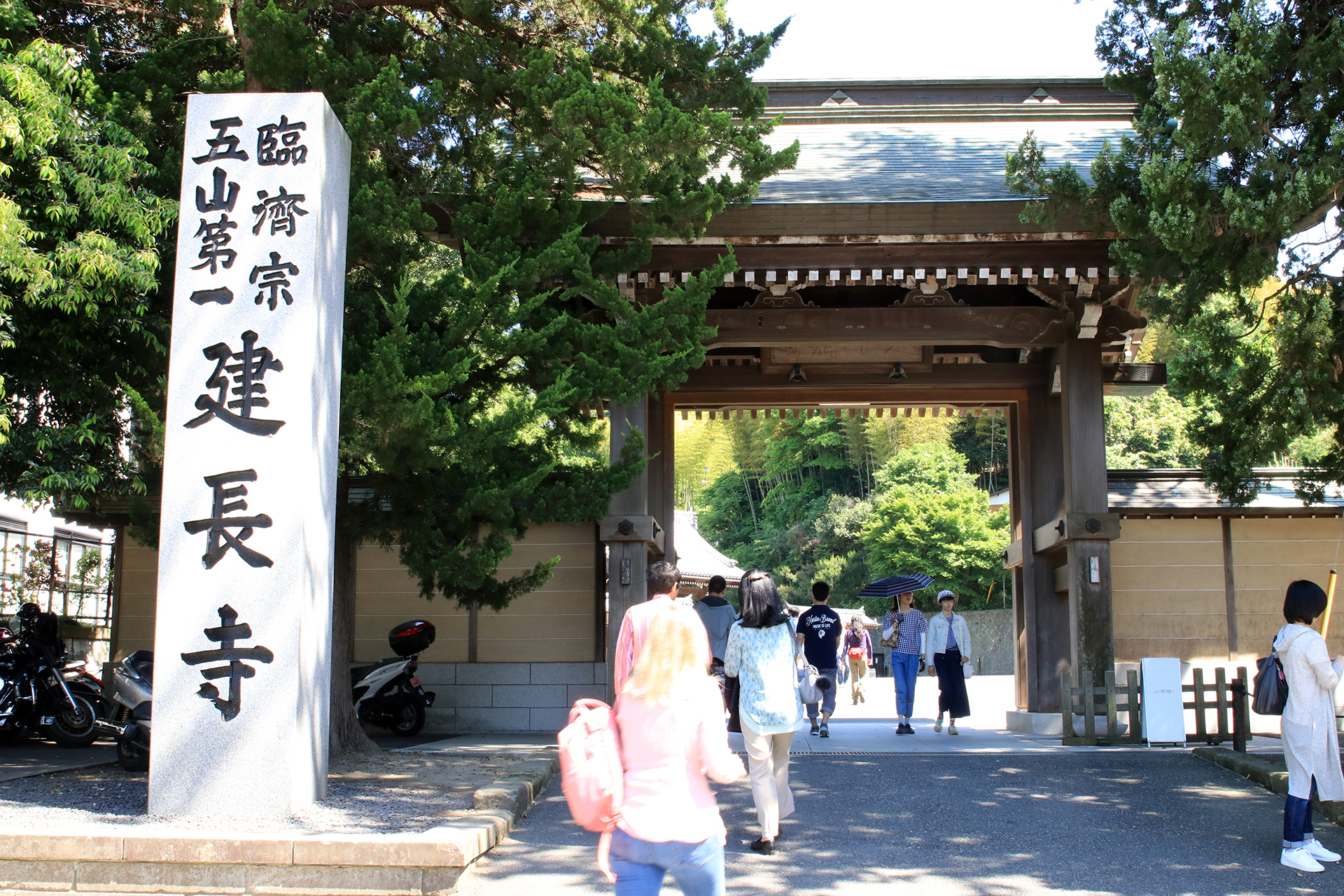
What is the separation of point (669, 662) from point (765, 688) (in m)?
2.20

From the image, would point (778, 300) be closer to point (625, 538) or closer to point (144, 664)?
point (625, 538)

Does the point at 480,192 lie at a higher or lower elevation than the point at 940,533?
higher

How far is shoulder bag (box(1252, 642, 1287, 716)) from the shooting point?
492 centimetres

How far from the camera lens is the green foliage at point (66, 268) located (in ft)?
19.0

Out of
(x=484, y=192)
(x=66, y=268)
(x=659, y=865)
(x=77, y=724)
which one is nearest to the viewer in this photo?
(x=659, y=865)

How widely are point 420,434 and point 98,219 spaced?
90.5 inches

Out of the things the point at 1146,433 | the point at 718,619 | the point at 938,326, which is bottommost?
the point at 718,619

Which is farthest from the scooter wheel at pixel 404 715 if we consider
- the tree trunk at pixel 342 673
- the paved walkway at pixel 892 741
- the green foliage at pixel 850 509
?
the green foliage at pixel 850 509

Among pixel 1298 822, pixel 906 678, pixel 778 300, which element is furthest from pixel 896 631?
pixel 1298 822

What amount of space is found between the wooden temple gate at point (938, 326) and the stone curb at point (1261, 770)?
1358mm

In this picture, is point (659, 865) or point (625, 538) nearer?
point (659, 865)

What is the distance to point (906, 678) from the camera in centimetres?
1030

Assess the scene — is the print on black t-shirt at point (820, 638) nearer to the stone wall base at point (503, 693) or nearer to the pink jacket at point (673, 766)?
the stone wall base at point (503, 693)

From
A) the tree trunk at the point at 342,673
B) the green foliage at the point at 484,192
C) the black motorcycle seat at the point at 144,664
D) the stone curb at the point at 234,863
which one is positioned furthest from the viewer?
the tree trunk at the point at 342,673
